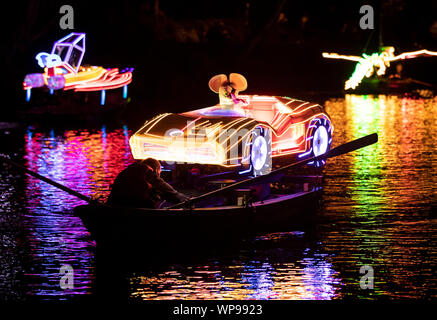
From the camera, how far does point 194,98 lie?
44344mm

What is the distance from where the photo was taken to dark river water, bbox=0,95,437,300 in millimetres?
12344

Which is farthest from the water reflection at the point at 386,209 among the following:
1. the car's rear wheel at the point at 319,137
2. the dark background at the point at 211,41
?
the dark background at the point at 211,41

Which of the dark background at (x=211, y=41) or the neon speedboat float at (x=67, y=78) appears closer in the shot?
the neon speedboat float at (x=67, y=78)

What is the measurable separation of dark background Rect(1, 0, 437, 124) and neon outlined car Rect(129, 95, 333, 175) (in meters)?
19.2

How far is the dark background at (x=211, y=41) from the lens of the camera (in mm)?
43469

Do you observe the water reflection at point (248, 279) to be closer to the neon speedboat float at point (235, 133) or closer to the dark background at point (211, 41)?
the neon speedboat float at point (235, 133)

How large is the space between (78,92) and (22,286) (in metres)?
23.4

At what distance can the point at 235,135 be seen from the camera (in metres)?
16.5

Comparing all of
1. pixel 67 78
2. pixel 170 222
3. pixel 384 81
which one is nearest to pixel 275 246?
pixel 170 222

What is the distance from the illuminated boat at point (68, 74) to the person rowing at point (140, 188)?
1987 centimetres

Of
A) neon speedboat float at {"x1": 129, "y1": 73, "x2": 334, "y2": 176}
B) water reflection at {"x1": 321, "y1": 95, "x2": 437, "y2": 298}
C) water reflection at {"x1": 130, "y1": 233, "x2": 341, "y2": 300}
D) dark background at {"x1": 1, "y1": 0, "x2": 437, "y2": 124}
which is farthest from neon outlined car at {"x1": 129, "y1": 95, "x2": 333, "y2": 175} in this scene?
dark background at {"x1": 1, "y1": 0, "x2": 437, "y2": 124}

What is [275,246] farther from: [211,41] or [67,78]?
[211,41]

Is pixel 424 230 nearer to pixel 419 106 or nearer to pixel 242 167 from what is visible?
pixel 242 167

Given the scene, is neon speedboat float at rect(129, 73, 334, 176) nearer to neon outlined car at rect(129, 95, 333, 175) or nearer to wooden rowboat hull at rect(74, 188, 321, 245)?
neon outlined car at rect(129, 95, 333, 175)
